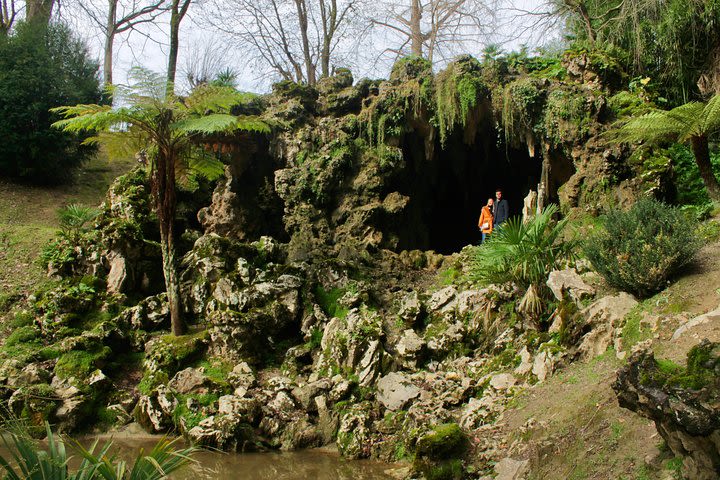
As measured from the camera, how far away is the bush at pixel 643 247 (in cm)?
728

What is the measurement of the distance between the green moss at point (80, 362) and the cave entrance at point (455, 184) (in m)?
7.05

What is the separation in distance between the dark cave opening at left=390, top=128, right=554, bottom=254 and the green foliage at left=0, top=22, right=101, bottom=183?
10364mm

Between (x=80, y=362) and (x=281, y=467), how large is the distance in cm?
463

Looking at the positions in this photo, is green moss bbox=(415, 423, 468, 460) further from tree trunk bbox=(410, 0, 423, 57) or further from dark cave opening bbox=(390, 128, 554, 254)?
tree trunk bbox=(410, 0, 423, 57)

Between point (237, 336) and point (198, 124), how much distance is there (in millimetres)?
3941

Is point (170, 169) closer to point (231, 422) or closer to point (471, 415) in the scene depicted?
point (231, 422)

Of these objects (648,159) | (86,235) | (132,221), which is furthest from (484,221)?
(86,235)

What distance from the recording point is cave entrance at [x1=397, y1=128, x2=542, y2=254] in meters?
14.6

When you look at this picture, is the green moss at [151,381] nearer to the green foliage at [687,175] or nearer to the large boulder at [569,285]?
the large boulder at [569,285]

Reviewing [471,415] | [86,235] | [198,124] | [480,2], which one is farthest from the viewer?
[480,2]

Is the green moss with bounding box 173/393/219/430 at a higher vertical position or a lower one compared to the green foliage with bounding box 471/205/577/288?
lower

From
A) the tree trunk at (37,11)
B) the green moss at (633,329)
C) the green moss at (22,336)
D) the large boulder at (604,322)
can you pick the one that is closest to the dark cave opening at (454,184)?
the large boulder at (604,322)

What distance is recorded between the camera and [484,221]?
12.5 metres

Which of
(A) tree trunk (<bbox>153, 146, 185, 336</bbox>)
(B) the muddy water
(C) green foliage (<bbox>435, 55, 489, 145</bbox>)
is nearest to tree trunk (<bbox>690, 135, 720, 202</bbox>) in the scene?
(C) green foliage (<bbox>435, 55, 489, 145</bbox>)
